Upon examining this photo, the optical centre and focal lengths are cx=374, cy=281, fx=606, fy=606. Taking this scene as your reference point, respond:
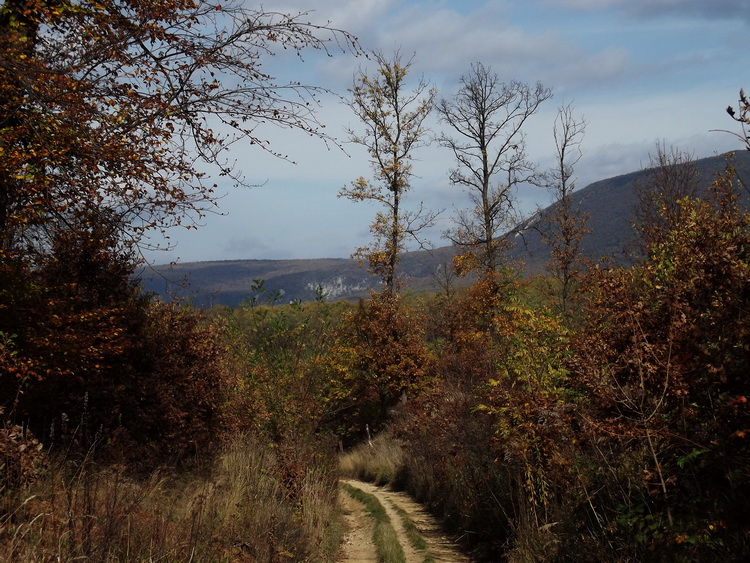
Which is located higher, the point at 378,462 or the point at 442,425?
the point at 442,425

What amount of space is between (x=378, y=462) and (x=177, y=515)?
15.9 metres

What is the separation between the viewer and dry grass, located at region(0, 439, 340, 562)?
4.77 meters

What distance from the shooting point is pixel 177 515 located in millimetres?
7438

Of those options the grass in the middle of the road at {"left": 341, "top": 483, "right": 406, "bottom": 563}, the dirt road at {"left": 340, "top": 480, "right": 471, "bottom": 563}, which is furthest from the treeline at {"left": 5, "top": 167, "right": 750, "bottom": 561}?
the grass in the middle of the road at {"left": 341, "top": 483, "right": 406, "bottom": 563}

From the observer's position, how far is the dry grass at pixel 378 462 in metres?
20.9

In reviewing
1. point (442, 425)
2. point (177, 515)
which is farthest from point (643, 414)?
point (442, 425)

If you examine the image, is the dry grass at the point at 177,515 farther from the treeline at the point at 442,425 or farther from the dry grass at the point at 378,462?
the dry grass at the point at 378,462

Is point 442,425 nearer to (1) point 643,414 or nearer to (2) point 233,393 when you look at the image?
(2) point 233,393

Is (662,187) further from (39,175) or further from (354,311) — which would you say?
(39,175)

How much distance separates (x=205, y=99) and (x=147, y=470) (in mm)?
6082

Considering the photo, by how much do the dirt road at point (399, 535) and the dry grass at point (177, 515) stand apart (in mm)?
508

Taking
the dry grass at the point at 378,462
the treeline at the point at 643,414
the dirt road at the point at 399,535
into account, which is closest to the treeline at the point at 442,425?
the treeline at the point at 643,414

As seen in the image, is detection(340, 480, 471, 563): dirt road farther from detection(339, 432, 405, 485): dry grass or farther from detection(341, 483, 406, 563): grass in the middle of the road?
detection(339, 432, 405, 485): dry grass

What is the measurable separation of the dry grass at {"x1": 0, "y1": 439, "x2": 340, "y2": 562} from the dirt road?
1.67 feet
